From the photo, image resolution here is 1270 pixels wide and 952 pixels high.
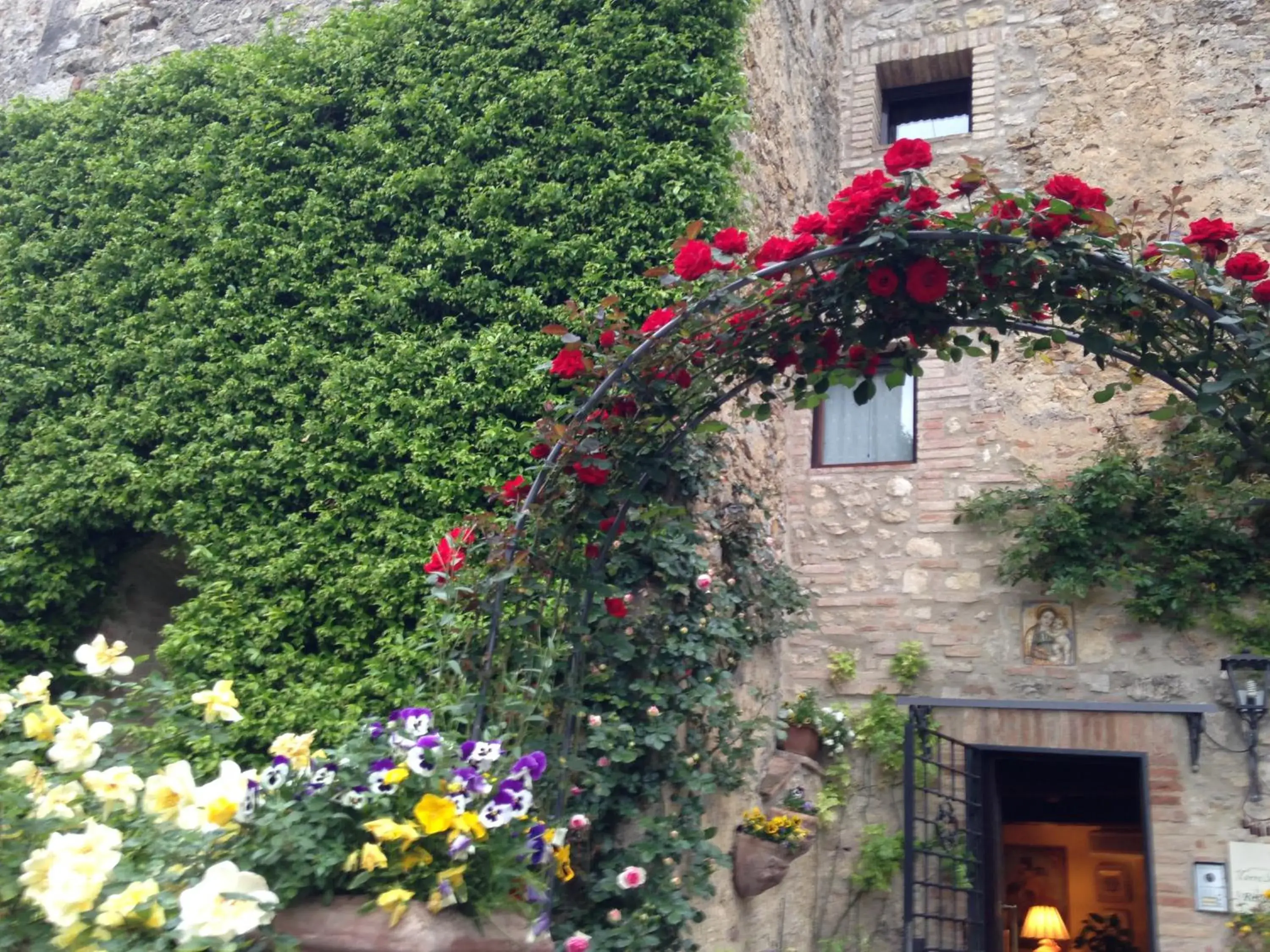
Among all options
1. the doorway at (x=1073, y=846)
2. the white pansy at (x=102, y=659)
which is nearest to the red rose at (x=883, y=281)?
the white pansy at (x=102, y=659)

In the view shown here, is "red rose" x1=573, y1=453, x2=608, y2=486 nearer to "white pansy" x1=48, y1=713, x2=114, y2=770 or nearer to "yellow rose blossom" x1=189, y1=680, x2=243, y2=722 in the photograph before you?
"yellow rose blossom" x1=189, y1=680, x2=243, y2=722

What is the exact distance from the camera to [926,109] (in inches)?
272

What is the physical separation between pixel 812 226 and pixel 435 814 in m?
1.92

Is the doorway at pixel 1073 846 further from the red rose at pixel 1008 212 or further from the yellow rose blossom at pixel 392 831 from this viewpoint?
the yellow rose blossom at pixel 392 831

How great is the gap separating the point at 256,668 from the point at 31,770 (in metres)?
2.02

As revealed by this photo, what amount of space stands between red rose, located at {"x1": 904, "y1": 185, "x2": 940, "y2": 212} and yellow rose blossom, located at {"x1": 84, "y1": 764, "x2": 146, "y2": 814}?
7.76ft

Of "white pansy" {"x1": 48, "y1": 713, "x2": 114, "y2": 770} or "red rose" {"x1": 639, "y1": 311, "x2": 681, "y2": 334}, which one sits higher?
"red rose" {"x1": 639, "y1": 311, "x2": 681, "y2": 334}

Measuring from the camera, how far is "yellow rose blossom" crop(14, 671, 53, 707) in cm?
229

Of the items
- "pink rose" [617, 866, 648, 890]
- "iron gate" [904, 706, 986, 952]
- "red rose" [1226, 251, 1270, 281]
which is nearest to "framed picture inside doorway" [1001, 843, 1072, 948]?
"iron gate" [904, 706, 986, 952]

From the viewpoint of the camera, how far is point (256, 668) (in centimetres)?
424

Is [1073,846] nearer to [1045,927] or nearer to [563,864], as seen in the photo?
[1045,927]

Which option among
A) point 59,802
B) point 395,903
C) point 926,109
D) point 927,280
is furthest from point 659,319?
point 926,109

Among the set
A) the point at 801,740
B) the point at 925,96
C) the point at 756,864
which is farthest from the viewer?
the point at 925,96

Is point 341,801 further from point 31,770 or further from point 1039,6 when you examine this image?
point 1039,6
